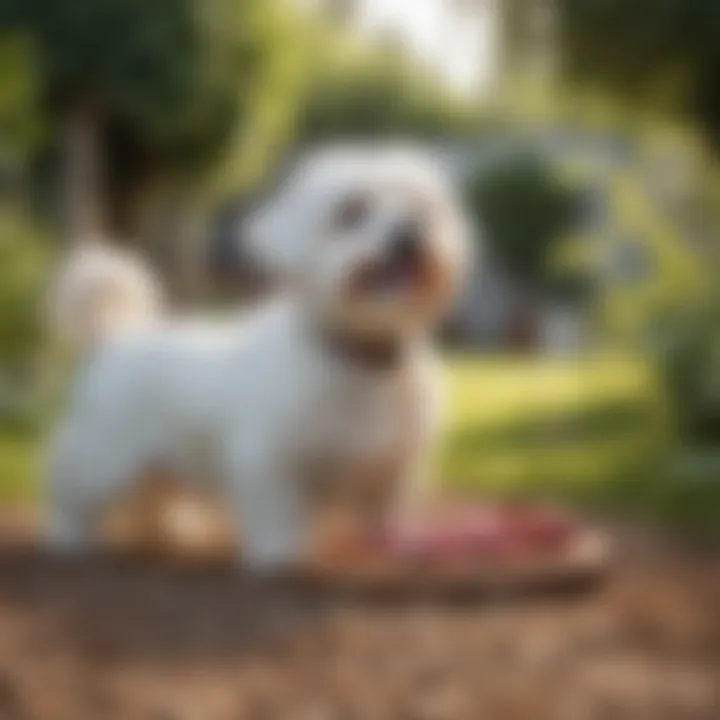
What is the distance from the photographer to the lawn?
127 cm

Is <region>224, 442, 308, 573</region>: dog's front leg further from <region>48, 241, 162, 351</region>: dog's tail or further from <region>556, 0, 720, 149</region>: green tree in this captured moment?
<region>556, 0, 720, 149</region>: green tree

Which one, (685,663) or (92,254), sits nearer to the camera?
(685,663)

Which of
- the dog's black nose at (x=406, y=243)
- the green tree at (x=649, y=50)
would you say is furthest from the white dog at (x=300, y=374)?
the green tree at (x=649, y=50)

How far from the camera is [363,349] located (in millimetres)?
1050

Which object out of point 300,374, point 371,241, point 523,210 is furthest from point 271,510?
point 523,210

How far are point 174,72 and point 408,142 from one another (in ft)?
0.73

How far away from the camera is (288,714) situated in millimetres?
799

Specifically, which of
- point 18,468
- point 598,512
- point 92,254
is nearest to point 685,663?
point 598,512

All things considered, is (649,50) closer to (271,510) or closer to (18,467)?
(271,510)

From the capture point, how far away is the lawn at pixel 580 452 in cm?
127

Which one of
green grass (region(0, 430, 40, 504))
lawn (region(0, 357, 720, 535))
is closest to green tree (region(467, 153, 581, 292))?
lawn (region(0, 357, 720, 535))

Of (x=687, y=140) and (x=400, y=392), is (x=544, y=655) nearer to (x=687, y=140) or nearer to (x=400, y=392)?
(x=400, y=392)

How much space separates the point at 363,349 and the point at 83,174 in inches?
12.1

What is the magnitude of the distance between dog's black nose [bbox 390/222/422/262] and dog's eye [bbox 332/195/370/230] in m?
0.04
